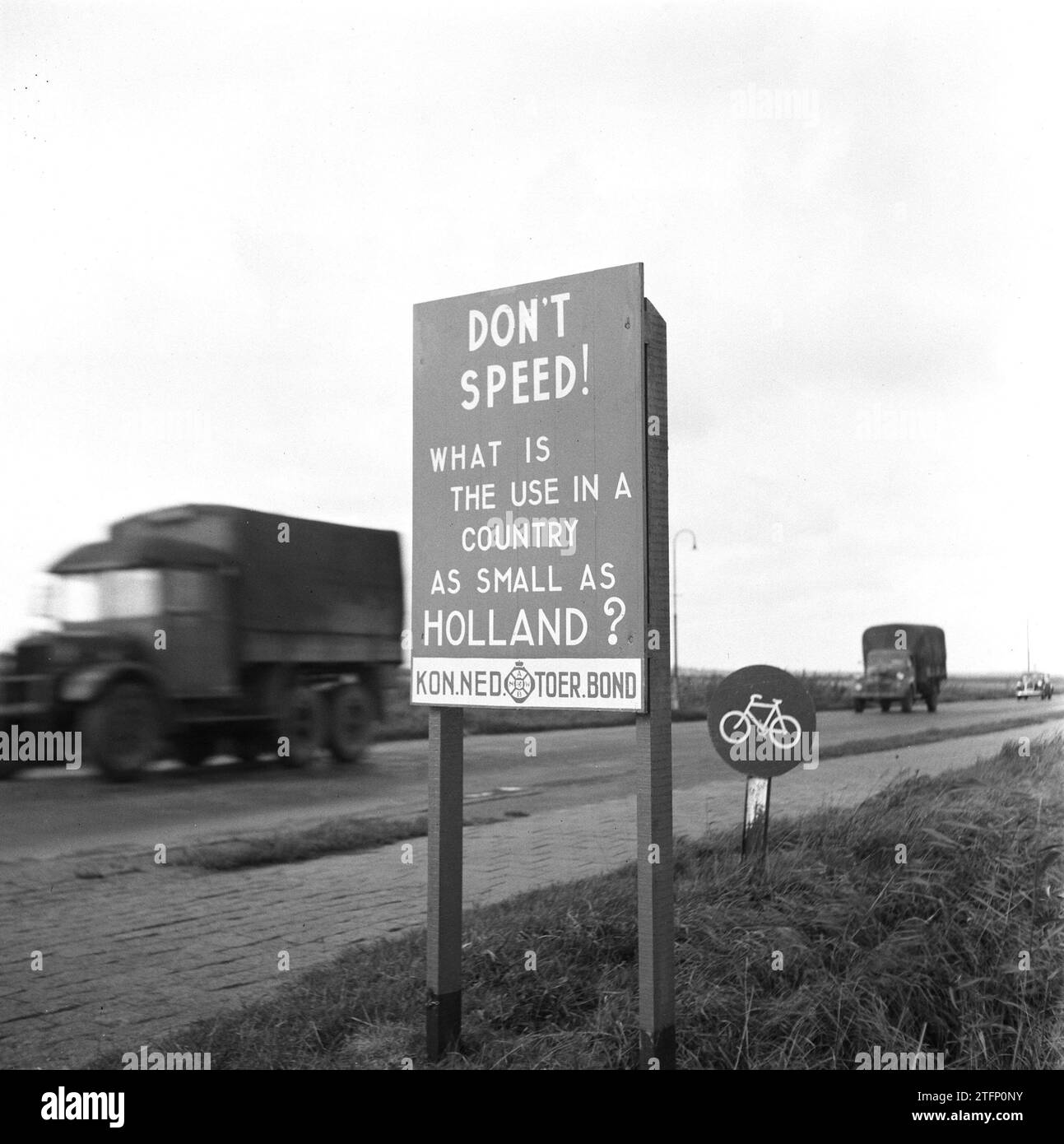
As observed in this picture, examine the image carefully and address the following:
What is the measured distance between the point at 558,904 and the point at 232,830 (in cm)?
401

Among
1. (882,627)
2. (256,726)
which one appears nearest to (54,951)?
(256,726)

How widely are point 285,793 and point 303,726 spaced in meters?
1.09

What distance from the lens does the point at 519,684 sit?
3613 millimetres

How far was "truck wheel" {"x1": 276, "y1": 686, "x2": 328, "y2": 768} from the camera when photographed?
34.8ft

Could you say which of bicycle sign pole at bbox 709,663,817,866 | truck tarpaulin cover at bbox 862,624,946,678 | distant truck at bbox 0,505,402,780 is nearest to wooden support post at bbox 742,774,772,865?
bicycle sign pole at bbox 709,663,817,866

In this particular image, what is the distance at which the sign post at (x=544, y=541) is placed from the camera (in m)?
3.40

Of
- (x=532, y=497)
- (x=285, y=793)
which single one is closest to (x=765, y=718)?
(x=532, y=497)

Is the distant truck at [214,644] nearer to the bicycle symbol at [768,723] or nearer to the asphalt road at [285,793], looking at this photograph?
the asphalt road at [285,793]

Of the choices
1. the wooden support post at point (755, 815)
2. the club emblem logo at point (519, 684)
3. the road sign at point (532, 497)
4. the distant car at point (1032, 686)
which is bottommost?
the wooden support post at point (755, 815)

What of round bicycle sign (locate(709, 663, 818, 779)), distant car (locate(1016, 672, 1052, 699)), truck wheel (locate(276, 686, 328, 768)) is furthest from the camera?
truck wheel (locate(276, 686, 328, 768))

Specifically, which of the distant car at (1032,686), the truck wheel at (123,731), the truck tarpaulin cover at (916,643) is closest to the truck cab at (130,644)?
the truck wheel at (123,731)

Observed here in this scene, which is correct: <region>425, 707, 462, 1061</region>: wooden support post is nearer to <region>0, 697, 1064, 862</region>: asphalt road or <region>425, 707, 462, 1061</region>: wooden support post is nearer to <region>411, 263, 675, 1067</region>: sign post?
<region>411, 263, 675, 1067</region>: sign post

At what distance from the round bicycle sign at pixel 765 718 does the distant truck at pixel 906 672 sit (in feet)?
58.9

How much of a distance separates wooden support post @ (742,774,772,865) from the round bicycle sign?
0.45ft
